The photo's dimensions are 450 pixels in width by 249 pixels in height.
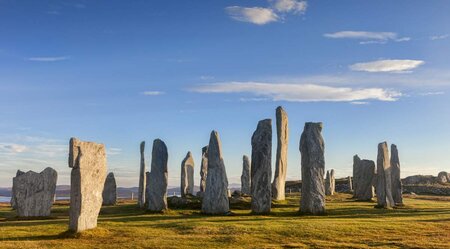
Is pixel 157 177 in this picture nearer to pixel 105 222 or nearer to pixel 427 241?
pixel 105 222

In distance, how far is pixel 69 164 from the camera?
74.9 ft

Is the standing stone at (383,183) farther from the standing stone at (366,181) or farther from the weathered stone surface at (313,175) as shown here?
the standing stone at (366,181)

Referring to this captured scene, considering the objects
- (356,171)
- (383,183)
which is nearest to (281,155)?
(383,183)

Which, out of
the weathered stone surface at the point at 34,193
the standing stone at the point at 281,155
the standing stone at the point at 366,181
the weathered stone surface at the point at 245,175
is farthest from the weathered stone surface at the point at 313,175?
the weathered stone surface at the point at 245,175

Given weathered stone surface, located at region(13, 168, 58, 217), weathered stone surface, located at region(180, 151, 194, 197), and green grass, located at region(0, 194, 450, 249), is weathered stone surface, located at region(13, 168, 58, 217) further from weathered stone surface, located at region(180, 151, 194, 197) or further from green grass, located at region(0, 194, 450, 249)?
weathered stone surface, located at region(180, 151, 194, 197)

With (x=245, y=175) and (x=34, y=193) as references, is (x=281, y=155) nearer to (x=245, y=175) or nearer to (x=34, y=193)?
(x=245, y=175)

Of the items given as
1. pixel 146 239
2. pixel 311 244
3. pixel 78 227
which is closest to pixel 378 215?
pixel 311 244

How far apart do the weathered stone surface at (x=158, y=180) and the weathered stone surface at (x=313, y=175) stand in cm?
879

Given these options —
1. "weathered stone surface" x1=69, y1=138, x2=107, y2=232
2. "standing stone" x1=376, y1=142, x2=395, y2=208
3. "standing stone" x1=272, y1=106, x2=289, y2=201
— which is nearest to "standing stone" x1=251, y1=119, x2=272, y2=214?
"standing stone" x1=376, y1=142, x2=395, y2=208

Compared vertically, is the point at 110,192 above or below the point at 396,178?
below

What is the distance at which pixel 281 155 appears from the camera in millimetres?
44000

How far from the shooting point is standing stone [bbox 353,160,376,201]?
158 ft

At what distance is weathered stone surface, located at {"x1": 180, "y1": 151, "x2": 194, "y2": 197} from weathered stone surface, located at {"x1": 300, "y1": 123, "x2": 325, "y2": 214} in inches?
868

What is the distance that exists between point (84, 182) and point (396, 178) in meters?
28.5
